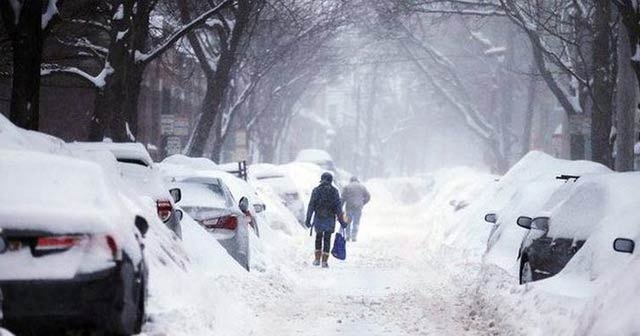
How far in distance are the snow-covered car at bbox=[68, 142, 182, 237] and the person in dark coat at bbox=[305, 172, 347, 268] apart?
5701mm

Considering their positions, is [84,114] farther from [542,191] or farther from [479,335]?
[479,335]

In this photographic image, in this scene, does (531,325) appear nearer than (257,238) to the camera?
Yes

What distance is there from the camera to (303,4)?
91.6ft

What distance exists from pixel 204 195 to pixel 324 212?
419 centimetres

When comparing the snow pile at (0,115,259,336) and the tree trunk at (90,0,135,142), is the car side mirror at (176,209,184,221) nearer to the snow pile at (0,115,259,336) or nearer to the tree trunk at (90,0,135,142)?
the snow pile at (0,115,259,336)

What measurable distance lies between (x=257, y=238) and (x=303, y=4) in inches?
536

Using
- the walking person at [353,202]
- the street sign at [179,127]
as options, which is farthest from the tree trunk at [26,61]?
the walking person at [353,202]

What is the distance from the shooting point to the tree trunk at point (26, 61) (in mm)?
12984

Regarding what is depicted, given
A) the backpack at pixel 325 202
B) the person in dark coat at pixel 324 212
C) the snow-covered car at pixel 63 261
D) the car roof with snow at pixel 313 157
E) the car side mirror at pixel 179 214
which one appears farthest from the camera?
the car roof with snow at pixel 313 157

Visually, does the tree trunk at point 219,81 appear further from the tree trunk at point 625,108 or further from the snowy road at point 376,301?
the tree trunk at point 625,108

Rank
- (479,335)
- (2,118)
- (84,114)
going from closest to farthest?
(2,118), (479,335), (84,114)

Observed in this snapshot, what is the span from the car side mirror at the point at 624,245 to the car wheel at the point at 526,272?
2.21 metres

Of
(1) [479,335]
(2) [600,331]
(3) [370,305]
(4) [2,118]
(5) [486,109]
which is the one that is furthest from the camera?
(5) [486,109]

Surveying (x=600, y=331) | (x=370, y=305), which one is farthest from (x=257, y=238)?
(x=600, y=331)
